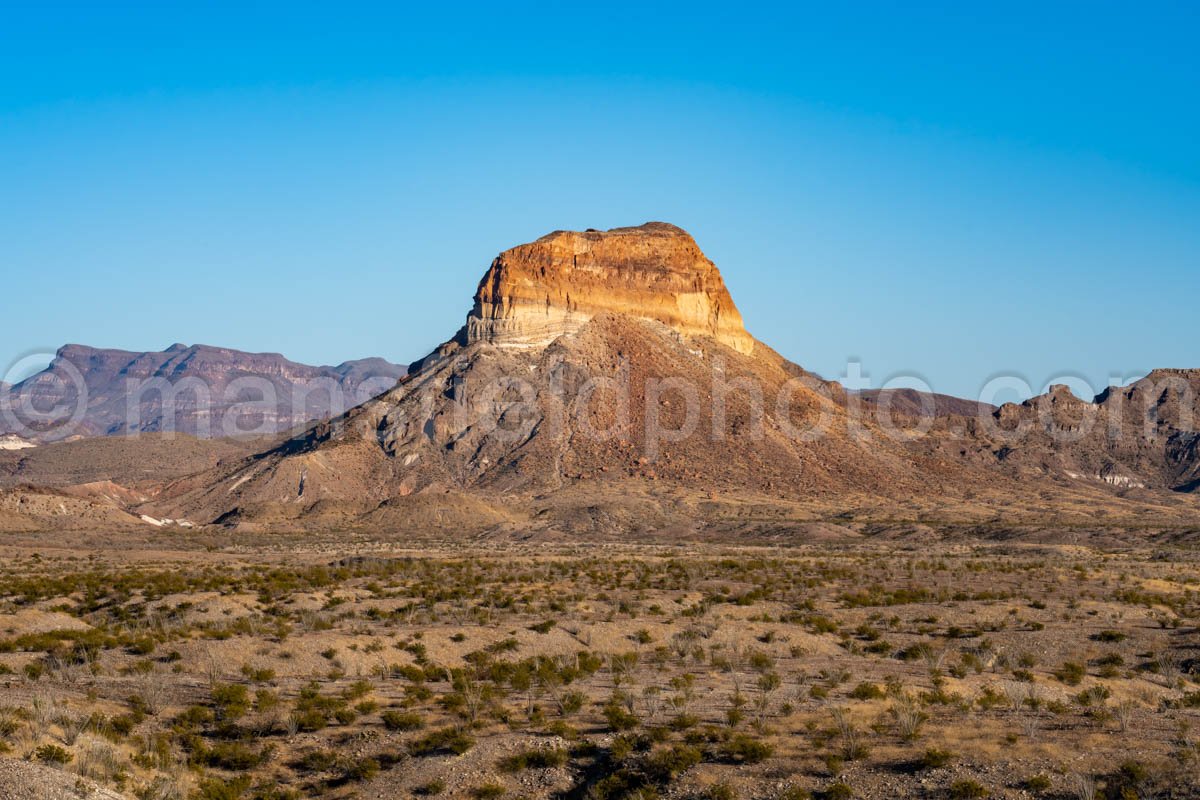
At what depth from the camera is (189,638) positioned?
3316 centimetres

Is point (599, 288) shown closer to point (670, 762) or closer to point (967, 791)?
point (670, 762)

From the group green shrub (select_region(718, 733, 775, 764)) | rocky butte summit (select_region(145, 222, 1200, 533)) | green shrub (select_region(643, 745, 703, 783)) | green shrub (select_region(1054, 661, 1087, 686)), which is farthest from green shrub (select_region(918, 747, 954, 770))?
rocky butte summit (select_region(145, 222, 1200, 533))

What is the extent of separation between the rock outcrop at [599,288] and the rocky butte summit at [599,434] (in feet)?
0.80

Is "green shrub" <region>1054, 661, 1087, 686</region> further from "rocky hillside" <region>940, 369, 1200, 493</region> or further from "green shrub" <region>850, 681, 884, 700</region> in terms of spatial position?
"rocky hillside" <region>940, 369, 1200, 493</region>

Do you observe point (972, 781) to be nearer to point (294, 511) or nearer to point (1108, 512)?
point (294, 511)

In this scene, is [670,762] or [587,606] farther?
[587,606]

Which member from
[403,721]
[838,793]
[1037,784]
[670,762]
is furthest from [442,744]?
[1037,784]

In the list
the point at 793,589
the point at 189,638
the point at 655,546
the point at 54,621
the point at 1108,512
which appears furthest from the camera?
the point at 1108,512

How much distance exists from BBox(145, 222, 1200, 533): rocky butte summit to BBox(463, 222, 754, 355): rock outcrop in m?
0.24

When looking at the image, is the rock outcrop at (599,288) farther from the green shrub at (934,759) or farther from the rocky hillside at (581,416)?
the green shrub at (934,759)

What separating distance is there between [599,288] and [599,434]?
22799 millimetres

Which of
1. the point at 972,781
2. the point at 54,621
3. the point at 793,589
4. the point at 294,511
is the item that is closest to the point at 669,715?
the point at 972,781

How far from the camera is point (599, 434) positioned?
124 metres

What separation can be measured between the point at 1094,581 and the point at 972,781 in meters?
37.8
